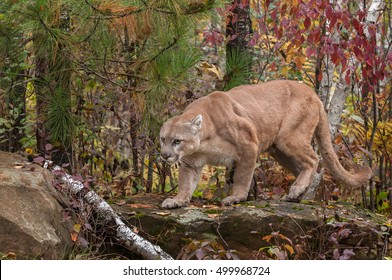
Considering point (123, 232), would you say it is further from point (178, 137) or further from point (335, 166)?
point (335, 166)

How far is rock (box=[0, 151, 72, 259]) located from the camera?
234 inches

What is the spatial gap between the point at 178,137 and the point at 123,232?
1250 mm

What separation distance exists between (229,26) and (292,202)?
2.59 m

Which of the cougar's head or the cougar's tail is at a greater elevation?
the cougar's head

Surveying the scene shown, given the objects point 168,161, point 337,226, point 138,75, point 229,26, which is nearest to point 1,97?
point 138,75

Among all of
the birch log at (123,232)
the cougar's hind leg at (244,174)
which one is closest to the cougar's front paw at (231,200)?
the cougar's hind leg at (244,174)

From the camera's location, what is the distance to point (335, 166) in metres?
8.44

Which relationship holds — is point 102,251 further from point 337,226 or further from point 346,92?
point 346,92

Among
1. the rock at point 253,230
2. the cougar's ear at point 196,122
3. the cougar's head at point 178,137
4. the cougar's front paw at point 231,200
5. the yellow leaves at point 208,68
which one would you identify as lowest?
the rock at point 253,230

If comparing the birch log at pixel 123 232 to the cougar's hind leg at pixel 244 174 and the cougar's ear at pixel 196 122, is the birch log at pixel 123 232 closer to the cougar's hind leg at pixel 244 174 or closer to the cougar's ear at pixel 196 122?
the cougar's ear at pixel 196 122

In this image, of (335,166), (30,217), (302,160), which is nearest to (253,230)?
(302,160)

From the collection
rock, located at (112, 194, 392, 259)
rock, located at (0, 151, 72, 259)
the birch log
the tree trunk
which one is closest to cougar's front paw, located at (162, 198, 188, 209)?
rock, located at (112, 194, 392, 259)

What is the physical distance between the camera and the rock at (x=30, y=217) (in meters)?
5.95

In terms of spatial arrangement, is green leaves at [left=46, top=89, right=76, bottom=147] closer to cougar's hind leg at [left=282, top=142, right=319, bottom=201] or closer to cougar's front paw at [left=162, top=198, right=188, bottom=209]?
cougar's front paw at [left=162, top=198, right=188, bottom=209]
